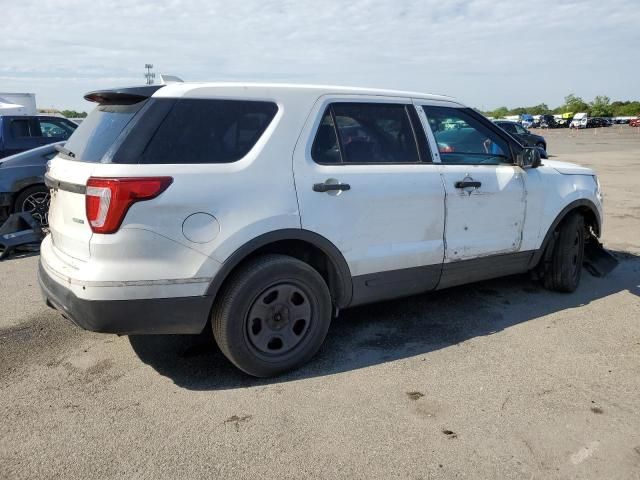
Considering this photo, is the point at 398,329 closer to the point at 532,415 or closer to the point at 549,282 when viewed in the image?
→ the point at 532,415

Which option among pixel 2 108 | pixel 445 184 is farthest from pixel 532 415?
pixel 2 108

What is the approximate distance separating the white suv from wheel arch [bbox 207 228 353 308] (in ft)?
0.03

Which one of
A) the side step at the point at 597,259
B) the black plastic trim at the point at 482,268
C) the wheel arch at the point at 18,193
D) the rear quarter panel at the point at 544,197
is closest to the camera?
the black plastic trim at the point at 482,268

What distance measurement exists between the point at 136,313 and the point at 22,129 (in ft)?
29.7

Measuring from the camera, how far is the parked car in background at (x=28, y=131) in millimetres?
10175

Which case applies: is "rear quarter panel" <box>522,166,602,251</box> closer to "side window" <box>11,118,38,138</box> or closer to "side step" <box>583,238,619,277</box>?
"side step" <box>583,238,619,277</box>

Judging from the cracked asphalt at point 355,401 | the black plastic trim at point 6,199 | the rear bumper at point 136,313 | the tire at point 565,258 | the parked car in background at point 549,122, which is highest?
the parked car in background at point 549,122

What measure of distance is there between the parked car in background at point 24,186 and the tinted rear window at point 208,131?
5.52 m

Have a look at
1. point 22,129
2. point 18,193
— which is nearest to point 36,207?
point 18,193

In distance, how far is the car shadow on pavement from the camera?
3.69 m

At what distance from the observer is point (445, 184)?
13.4ft

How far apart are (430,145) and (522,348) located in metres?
1.63

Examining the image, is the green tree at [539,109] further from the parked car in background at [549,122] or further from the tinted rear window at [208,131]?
the tinted rear window at [208,131]

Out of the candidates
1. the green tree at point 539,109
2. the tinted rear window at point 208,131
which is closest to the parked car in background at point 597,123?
the green tree at point 539,109
